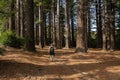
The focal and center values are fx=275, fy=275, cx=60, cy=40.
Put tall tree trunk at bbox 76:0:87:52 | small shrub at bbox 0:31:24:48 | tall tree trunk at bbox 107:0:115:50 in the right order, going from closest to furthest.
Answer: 1. tall tree trunk at bbox 76:0:87:52
2. small shrub at bbox 0:31:24:48
3. tall tree trunk at bbox 107:0:115:50

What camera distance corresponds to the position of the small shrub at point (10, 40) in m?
23.8

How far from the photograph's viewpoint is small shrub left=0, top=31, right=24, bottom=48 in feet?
78.2

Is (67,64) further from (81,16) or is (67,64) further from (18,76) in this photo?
(81,16)

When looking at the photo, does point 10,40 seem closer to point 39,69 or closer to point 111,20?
point 39,69

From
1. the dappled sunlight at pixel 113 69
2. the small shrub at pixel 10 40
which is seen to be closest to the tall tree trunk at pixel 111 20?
the small shrub at pixel 10 40

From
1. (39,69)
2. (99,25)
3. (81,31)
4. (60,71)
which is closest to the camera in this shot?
(60,71)

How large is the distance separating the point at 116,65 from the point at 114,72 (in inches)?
79.7

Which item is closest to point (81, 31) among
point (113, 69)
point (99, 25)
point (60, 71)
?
point (113, 69)

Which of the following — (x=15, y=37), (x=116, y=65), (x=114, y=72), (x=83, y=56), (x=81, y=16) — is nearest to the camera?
(x=114, y=72)

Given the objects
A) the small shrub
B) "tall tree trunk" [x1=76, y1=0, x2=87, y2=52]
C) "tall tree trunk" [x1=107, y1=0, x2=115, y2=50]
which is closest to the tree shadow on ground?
"tall tree trunk" [x1=76, y1=0, x2=87, y2=52]

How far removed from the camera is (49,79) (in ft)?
41.7

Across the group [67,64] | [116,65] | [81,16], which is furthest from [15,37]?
[116,65]

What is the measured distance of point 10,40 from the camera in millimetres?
24250

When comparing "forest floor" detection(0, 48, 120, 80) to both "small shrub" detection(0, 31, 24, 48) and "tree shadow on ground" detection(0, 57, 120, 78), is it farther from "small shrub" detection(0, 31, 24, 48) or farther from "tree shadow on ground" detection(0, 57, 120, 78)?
"small shrub" detection(0, 31, 24, 48)
